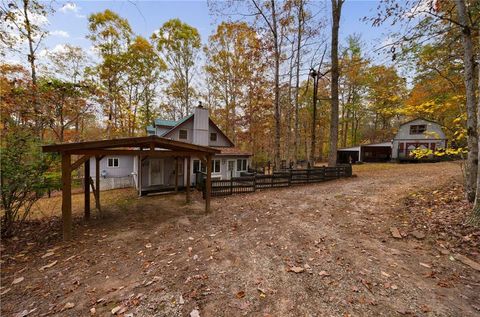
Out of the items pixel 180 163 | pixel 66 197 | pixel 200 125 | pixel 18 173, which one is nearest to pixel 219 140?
pixel 200 125

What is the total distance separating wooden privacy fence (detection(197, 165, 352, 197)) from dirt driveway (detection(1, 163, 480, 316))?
3778 mm

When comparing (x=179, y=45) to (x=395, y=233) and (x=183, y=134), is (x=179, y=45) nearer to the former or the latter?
(x=183, y=134)

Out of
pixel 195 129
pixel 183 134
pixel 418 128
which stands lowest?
pixel 183 134

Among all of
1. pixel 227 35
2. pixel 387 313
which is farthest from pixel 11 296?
pixel 227 35

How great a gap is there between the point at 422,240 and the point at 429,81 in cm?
775

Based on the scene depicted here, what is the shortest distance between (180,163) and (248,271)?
10726 millimetres

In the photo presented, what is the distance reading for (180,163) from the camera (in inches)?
521

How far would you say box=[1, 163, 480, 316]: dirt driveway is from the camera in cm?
275

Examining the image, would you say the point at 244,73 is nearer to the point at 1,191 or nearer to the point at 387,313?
the point at 1,191

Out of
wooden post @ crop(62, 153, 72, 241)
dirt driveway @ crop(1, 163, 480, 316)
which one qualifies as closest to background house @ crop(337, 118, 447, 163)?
dirt driveway @ crop(1, 163, 480, 316)

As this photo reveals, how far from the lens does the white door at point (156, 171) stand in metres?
12.4

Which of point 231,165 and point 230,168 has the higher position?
point 231,165

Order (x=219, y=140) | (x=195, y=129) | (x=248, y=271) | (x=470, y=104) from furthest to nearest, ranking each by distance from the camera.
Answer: (x=219, y=140)
(x=195, y=129)
(x=470, y=104)
(x=248, y=271)

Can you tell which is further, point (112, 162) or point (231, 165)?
point (112, 162)
